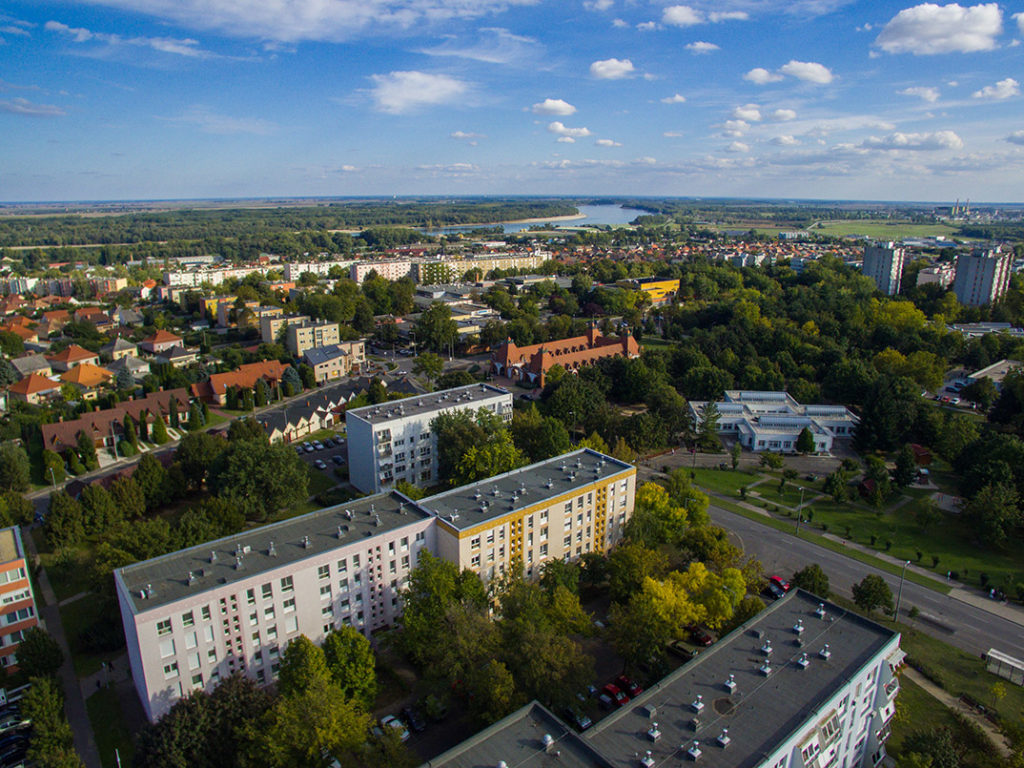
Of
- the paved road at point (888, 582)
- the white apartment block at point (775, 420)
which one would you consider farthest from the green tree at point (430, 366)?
the paved road at point (888, 582)

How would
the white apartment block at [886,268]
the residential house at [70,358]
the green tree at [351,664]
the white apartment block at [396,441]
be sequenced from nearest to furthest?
the green tree at [351,664], the white apartment block at [396,441], the residential house at [70,358], the white apartment block at [886,268]

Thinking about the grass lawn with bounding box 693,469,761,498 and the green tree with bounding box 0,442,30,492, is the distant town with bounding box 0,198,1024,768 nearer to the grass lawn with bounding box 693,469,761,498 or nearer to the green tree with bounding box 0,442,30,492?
the green tree with bounding box 0,442,30,492

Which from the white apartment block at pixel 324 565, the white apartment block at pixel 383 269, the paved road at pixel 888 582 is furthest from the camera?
the white apartment block at pixel 383 269

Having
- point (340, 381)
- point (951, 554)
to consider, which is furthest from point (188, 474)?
point (951, 554)

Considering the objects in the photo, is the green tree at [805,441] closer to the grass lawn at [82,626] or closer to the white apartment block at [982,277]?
the grass lawn at [82,626]

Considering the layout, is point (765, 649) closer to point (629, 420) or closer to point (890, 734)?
point (890, 734)

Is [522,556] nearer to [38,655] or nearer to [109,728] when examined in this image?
[109,728]

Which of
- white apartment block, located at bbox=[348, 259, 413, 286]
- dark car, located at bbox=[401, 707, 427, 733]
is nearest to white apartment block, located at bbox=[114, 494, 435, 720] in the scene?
dark car, located at bbox=[401, 707, 427, 733]

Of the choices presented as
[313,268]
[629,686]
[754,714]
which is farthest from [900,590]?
[313,268]
